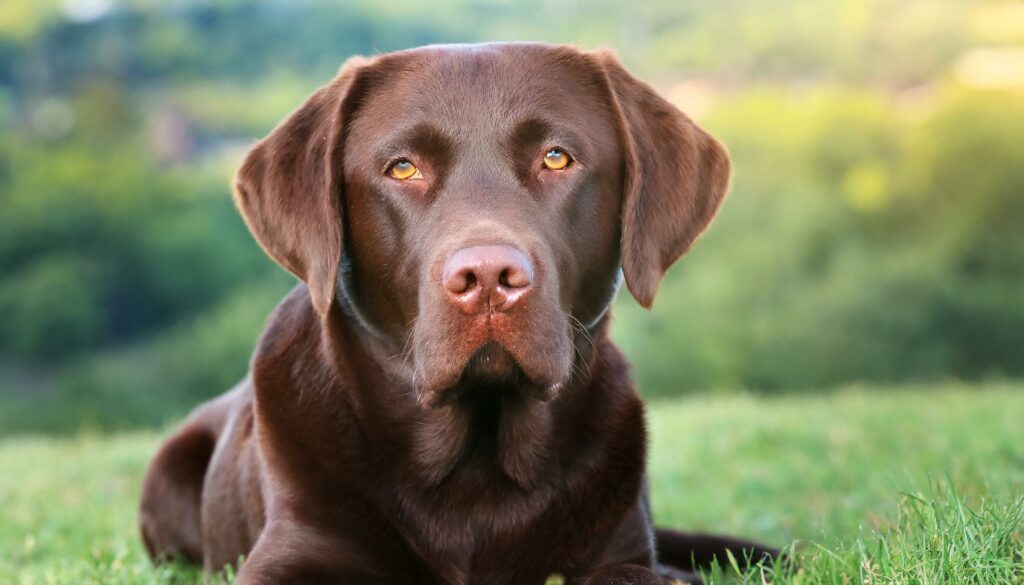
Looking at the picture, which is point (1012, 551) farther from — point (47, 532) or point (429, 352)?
point (47, 532)

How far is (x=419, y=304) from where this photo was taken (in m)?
3.24

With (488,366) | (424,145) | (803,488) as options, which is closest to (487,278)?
(488,366)

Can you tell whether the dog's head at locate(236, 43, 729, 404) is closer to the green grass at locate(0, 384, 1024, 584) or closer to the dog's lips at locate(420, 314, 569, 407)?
the dog's lips at locate(420, 314, 569, 407)

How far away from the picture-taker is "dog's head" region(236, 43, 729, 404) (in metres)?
3.15

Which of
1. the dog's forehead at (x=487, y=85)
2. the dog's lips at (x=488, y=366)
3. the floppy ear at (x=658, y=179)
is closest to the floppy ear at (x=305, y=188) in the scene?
the dog's forehead at (x=487, y=85)

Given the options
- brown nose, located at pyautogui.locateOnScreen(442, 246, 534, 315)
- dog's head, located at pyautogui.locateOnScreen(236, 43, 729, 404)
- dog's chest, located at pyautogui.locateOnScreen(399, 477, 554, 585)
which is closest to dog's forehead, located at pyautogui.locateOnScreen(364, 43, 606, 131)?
dog's head, located at pyautogui.locateOnScreen(236, 43, 729, 404)

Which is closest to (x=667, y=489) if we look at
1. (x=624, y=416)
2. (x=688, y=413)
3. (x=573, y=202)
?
(x=688, y=413)

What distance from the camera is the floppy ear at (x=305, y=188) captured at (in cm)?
348

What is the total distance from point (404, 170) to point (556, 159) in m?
0.42

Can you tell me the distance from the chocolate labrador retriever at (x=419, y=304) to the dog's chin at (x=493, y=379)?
0.01m

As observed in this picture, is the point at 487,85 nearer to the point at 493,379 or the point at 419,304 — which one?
the point at 419,304

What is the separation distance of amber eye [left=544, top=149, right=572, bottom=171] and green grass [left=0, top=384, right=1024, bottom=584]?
4.01ft

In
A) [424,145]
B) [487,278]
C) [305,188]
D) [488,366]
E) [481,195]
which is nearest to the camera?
[487,278]

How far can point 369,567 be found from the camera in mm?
3527
